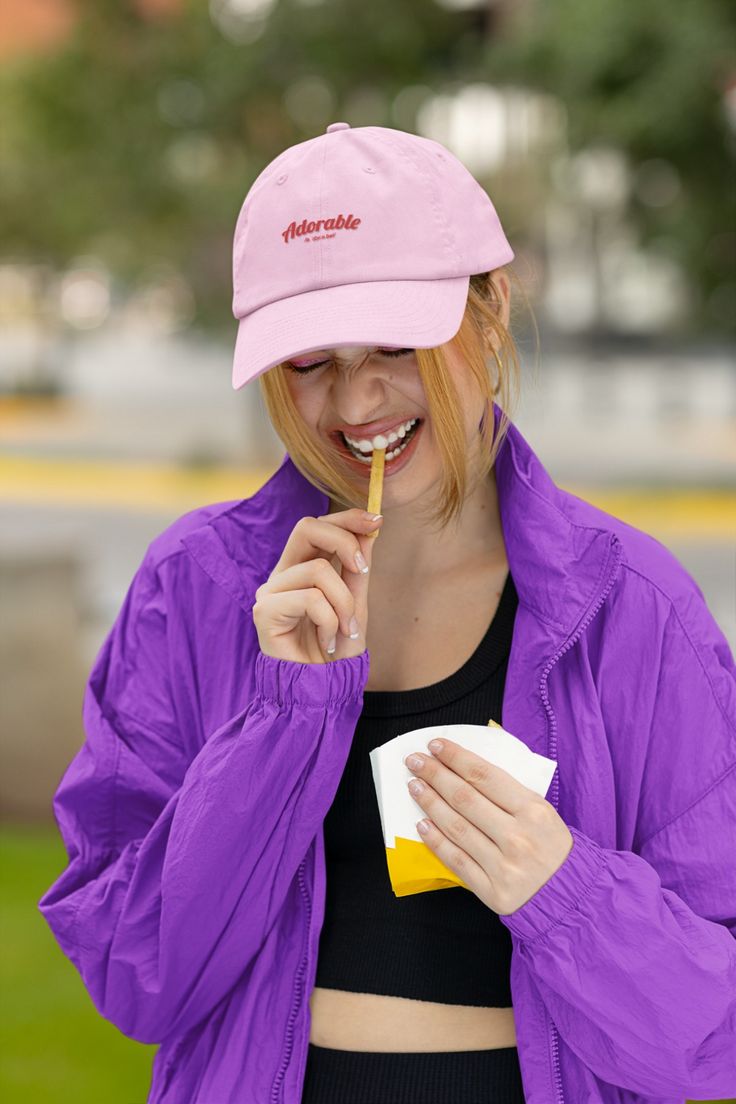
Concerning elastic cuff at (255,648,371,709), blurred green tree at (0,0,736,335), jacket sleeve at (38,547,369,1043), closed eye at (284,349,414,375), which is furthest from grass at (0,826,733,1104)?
blurred green tree at (0,0,736,335)

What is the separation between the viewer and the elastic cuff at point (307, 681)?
1.23 meters

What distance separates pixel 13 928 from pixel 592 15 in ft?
24.3

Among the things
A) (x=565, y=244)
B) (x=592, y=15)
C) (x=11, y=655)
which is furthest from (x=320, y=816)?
(x=565, y=244)

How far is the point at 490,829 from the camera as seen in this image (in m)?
1.17

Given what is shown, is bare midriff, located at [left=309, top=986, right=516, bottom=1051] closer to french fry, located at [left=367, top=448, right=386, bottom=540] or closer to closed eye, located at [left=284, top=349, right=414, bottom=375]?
french fry, located at [left=367, top=448, right=386, bottom=540]

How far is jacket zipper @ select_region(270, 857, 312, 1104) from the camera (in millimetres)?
1271

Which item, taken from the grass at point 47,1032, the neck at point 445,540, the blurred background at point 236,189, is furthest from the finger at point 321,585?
the blurred background at point 236,189

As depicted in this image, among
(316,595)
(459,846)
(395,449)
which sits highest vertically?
(395,449)

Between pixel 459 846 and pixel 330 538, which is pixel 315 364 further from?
pixel 459 846

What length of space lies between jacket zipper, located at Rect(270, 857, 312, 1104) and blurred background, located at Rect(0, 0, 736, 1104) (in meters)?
2.13

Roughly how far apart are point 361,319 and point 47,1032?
239 cm

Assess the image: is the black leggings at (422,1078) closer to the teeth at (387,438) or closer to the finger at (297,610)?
the finger at (297,610)

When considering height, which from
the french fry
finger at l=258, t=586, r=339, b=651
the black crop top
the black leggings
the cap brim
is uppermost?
the cap brim

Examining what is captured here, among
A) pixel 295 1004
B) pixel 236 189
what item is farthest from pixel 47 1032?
pixel 236 189
